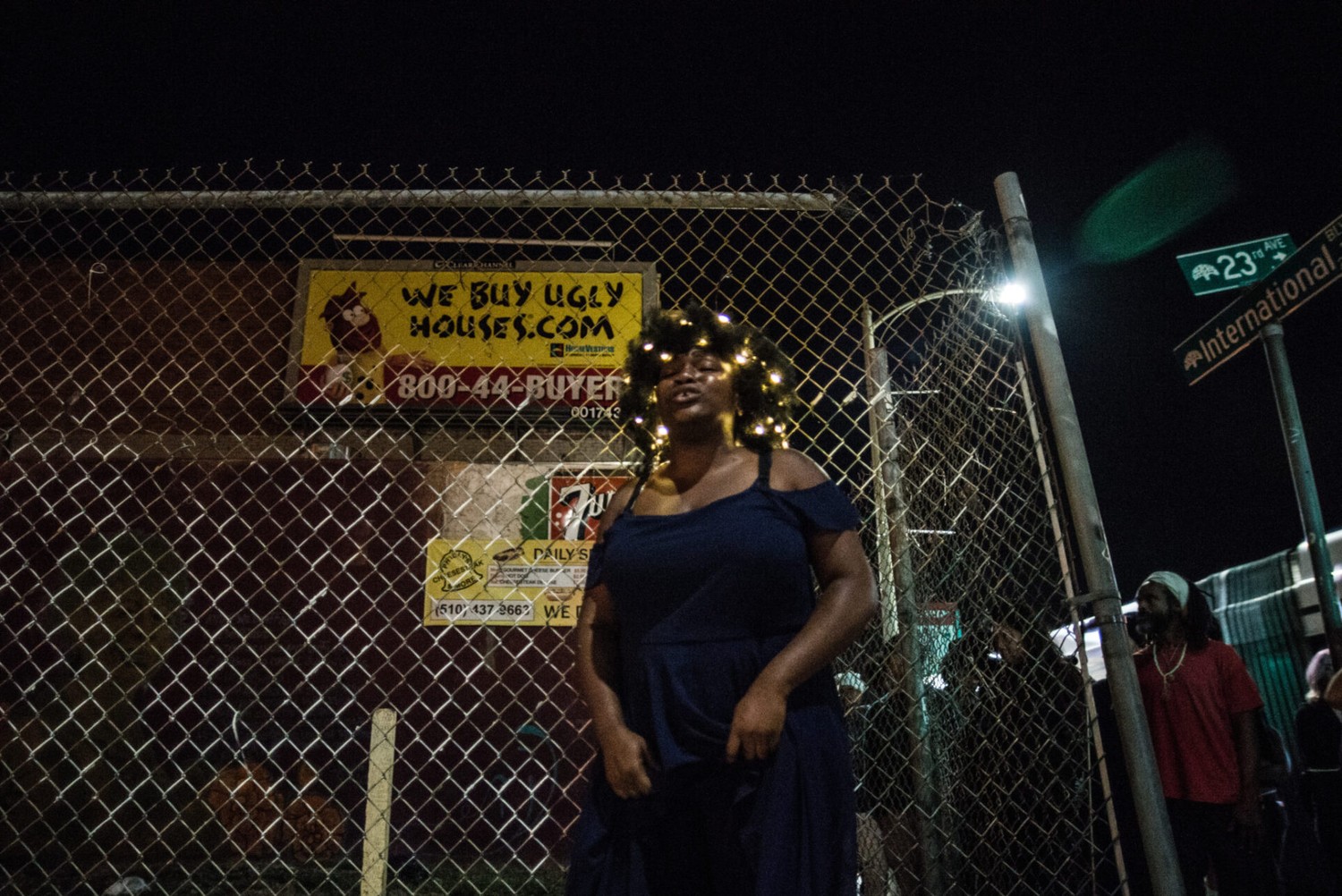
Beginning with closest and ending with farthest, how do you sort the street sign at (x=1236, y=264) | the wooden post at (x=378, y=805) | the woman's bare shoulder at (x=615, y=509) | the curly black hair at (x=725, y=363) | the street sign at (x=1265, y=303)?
the woman's bare shoulder at (x=615, y=509)
the curly black hair at (x=725, y=363)
the wooden post at (x=378, y=805)
the street sign at (x=1265, y=303)
the street sign at (x=1236, y=264)

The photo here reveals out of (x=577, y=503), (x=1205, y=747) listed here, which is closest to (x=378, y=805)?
(x=577, y=503)

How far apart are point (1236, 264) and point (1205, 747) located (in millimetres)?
2033

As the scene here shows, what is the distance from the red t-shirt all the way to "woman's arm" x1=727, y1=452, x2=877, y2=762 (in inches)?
88.9

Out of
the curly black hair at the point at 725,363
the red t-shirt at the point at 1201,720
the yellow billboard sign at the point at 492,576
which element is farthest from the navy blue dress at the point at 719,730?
the red t-shirt at the point at 1201,720

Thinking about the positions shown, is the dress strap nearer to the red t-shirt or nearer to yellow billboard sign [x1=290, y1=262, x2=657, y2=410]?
yellow billboard sign [x1=290, y1=262, x2=657, y2=410]

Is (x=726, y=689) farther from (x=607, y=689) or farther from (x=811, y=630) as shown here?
(x=607, y=689)

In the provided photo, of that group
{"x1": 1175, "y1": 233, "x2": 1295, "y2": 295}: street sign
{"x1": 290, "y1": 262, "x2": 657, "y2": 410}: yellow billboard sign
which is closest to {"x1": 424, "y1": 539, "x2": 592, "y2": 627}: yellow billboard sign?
{"x1": 290, "y1": 262, "x2": 657, "y2": 410}: yellow billboard sign

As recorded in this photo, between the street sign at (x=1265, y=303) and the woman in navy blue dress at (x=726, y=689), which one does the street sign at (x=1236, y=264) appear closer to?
the street sign at (x=1265, y=303)

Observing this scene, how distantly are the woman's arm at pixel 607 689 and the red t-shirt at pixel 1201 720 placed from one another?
2.50m

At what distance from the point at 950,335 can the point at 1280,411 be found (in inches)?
52.3

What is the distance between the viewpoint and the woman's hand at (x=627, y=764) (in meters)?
1.77

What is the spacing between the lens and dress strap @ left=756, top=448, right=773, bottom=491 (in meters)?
2.00

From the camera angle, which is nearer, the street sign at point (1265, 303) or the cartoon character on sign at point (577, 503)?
the street sign at point (1265, 303)

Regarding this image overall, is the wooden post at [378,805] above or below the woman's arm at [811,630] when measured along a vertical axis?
below
